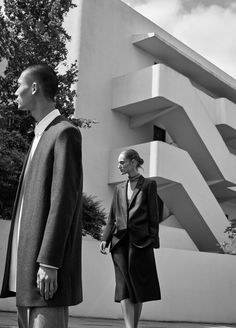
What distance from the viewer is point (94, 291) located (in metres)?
7.94

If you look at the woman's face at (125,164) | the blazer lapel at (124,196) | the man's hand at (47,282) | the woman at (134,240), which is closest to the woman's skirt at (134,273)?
the woman at (134,240)

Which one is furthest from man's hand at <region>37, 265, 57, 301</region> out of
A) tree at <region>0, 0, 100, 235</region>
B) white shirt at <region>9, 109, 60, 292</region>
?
tree at <region>0, 0, 100, 235</region>

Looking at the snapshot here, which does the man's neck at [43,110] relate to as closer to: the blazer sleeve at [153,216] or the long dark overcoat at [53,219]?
the long dark overcoat at [53,219]

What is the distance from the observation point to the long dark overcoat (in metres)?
2.49

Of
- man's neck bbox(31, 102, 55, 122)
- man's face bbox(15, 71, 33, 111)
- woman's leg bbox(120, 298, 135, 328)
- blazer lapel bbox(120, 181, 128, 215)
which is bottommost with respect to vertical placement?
woman's leg bbox(120, 298, 135, 328)

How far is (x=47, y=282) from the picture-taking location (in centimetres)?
243

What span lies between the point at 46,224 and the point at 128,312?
2.99 meters

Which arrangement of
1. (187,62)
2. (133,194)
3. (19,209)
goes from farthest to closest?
(187,62)
(133,194)
(19,209)

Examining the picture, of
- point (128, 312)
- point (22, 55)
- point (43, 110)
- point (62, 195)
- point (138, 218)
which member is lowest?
point (128, 312)

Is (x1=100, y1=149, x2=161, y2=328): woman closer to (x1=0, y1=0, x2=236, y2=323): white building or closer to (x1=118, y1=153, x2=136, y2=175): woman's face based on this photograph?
(x1=118, y1=153, x2=136, y2=175): woman's face

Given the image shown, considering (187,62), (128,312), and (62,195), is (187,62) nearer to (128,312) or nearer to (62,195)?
(128,312)

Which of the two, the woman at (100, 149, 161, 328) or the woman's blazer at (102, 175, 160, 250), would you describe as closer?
the woman at (100, 149, 161, 328)

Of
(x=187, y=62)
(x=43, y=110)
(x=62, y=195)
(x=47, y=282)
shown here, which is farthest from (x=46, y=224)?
(x=187, y=62)

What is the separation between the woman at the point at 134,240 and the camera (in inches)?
212
